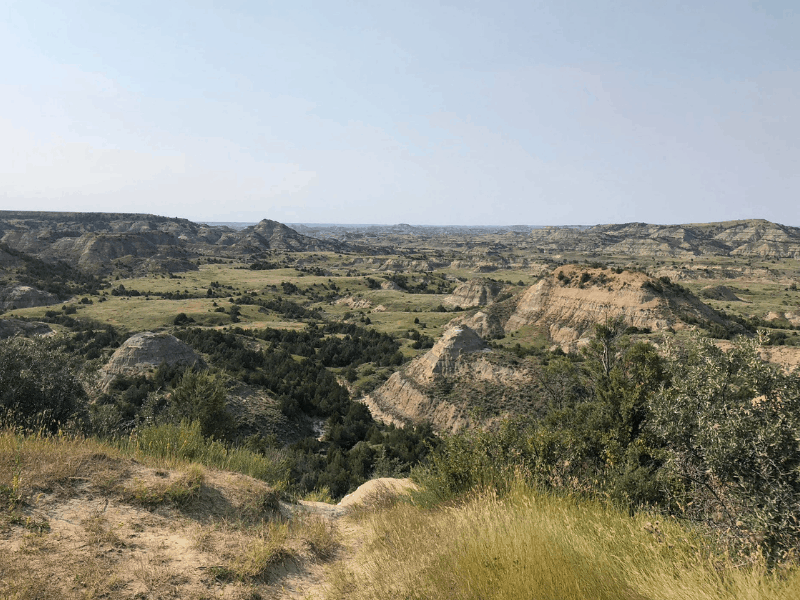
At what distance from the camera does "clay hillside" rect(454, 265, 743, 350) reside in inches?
1987

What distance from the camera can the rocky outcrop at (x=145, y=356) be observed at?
1432 inches

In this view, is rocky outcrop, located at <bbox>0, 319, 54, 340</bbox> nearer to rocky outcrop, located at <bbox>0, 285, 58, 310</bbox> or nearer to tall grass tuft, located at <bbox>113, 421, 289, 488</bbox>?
rocky outcrop, located at <bbox>0, 285, 58, 310</bbox>

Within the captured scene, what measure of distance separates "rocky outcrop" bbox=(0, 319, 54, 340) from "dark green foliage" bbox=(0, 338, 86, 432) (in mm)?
48452

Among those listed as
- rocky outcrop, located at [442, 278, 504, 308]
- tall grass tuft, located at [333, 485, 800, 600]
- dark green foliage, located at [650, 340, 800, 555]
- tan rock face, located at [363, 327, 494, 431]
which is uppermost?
dark green foliage, located at [650, 340, 800, 555]

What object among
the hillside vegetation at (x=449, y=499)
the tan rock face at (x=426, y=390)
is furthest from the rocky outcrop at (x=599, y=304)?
the hillside vegetation at (x=449, y=499)

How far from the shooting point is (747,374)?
736 cm

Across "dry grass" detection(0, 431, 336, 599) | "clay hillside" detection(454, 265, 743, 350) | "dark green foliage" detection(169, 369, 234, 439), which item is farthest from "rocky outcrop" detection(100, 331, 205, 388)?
"clay hillside" detection(454, 265, 743, 350)

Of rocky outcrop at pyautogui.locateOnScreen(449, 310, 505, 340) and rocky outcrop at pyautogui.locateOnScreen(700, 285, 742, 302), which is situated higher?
rocky outcrop at pyautogui.locateOnScreen(700, 285, 742, 302)

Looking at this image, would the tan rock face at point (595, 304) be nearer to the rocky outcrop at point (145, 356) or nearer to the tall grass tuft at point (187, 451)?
the rocky outcrop at point (145, 356)

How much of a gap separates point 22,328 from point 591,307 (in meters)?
76.2

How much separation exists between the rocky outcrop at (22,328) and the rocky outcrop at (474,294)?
70391mm

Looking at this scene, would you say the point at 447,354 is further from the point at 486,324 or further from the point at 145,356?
the point at 145,356

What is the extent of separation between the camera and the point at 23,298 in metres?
77.9

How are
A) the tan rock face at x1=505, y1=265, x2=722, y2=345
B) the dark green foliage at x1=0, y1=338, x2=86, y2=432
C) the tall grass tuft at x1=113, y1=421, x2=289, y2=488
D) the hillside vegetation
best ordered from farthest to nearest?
the tan rock face at x1=505, y1=265, x2=722, y2=345 < the dark green foliage at x1=0, y1=338, x2=86, y2=432 < the tall grass tuft at x1=113, y1=421, x2=289, y2=488 < the hillside vegetation
